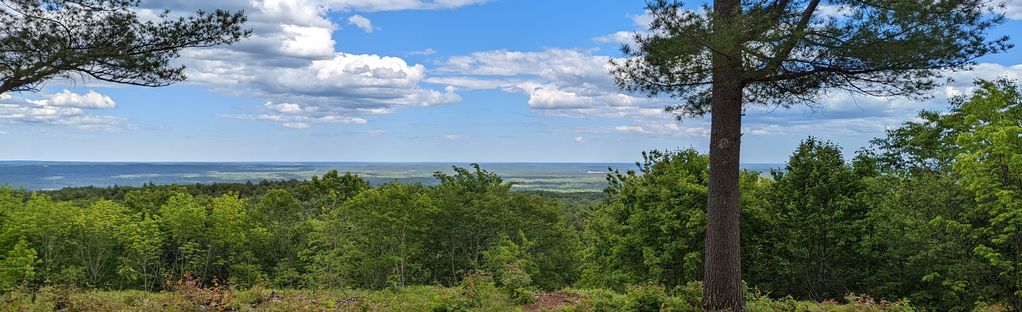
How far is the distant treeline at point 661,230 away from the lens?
39.8 ft

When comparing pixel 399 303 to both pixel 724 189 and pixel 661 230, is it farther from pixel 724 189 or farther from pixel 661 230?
pixel 661 230

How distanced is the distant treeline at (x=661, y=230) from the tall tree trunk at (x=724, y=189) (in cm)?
205

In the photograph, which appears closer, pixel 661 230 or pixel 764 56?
Answer: pixel 764 56

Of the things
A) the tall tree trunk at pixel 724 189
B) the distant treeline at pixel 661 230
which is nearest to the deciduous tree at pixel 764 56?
the tall tree trunk at pixel 724 189

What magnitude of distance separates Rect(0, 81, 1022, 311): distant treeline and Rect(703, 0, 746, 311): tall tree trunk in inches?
80.8

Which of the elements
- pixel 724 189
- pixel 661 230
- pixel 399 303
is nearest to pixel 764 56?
pixel 724 189

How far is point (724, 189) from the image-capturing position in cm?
787

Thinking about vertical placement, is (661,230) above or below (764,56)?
below

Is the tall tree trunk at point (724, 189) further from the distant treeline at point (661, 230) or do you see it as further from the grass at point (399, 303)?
the distant treeline at point (661, 230)

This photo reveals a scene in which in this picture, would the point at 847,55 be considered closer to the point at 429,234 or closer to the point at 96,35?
the point at 96,35

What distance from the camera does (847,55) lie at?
23.7ft

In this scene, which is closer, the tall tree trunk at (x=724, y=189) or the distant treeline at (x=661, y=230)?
the tall tree trunk at (x=724, y=189)

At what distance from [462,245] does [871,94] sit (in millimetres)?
20152

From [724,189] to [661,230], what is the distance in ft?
26.7
